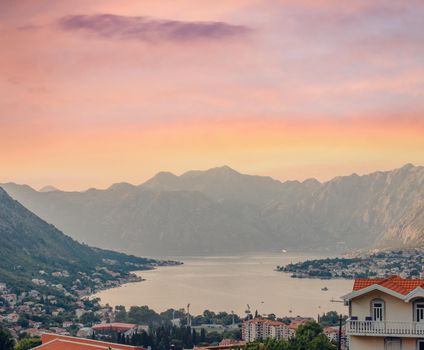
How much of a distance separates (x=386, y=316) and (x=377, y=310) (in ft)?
0.69

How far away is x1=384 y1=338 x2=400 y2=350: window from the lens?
1825cm

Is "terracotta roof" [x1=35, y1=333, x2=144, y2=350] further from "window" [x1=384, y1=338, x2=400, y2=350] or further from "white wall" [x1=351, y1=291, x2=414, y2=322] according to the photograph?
"window" [x1=384, y1=338, x2=400, y2=350]

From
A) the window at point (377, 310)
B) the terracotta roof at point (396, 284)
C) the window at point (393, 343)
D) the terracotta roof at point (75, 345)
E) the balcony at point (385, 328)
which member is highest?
the terracotta roof at point (396, 284)

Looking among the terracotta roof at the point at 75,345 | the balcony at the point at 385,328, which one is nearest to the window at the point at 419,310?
the balcony at the point at 385,328

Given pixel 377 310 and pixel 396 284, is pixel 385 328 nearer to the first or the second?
pixel 377 310

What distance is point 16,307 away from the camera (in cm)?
14050

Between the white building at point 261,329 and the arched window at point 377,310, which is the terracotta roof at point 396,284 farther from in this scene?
the white building at point 261,329

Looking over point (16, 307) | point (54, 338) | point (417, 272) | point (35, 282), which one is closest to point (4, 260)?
point (35, 282)

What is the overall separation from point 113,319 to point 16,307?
15379mm

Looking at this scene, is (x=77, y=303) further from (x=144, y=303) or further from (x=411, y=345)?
(x=411, y=345)

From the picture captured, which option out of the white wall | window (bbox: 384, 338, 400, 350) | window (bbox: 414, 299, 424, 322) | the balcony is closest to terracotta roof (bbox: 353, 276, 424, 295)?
the white wall

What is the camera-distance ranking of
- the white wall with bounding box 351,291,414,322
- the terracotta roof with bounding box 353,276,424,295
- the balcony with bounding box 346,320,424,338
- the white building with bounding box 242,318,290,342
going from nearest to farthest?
the balcony with bounding box 346,320,424,338, the white wall with bounding box 351,291,414,322, the terracotta roof with bounding box 353,276,424,295, the white building with bounding box 242,318,290,342

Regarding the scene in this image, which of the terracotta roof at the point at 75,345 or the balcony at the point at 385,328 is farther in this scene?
the terracotta roof at the point at 75,345

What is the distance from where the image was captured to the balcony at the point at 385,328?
59.1ft
